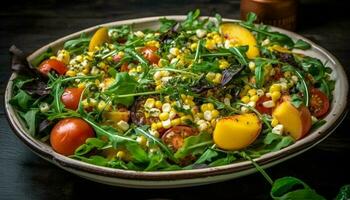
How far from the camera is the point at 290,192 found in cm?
96

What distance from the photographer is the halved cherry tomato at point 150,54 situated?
137cm

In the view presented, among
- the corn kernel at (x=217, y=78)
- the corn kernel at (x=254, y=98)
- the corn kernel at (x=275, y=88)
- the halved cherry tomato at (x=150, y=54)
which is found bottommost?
the corn kernel at (x=254, y=98)

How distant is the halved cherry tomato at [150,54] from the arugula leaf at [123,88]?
6.3 inches

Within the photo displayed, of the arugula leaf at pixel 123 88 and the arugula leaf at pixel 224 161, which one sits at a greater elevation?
the arugula leaf at pixel 123 88

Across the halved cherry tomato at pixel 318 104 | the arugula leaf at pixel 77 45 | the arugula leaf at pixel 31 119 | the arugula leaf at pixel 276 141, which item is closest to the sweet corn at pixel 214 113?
the arugula leaf at pixel 276 141

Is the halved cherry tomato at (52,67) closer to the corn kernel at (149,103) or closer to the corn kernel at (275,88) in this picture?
the corn kernel at (149,103)

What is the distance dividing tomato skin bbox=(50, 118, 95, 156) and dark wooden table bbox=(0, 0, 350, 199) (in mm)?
108

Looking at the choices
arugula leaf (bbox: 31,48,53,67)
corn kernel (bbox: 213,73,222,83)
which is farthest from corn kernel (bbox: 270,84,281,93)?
arugula leaf (bbox: 31,48,53,67)

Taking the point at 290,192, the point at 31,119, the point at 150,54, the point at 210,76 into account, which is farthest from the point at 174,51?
the point at 290,192

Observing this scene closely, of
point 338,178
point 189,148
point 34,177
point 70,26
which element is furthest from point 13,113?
point 70,26

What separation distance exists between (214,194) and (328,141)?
0.32m

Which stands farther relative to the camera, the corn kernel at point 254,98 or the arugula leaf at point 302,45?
the arugula leaf at point 302,45

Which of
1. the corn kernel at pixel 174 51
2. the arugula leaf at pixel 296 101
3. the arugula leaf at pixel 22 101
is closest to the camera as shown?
the arugula leaf at pixel 296 101

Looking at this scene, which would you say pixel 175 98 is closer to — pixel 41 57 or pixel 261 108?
pixel 261 108
